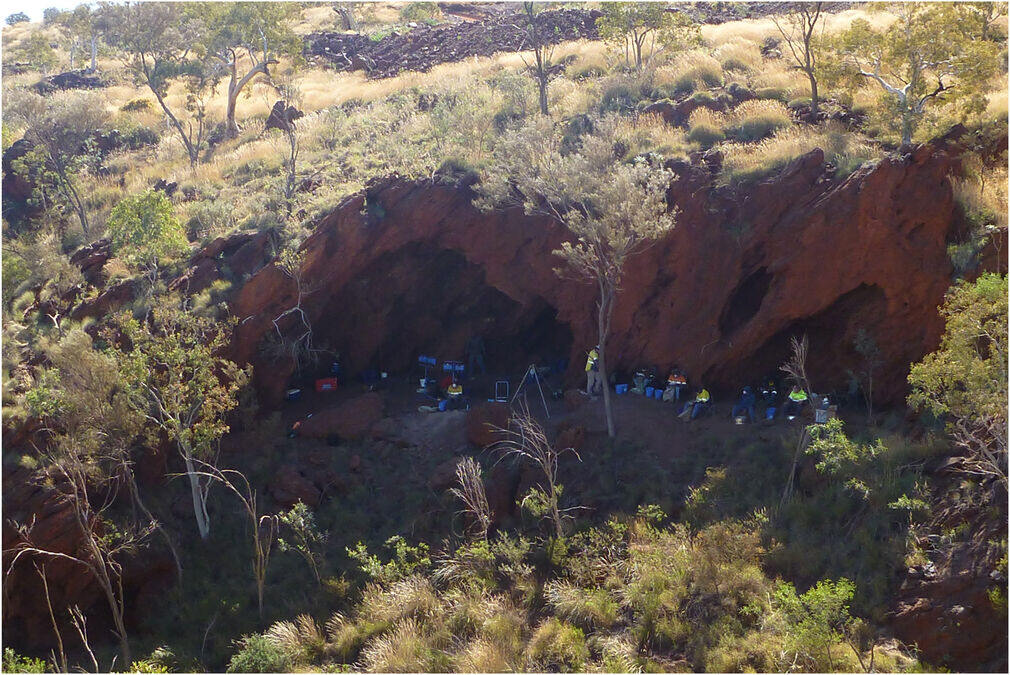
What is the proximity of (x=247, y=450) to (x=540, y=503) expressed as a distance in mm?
7662

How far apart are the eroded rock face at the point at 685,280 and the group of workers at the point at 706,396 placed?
41cm

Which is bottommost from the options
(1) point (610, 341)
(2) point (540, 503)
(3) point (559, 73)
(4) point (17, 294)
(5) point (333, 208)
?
(2) point (540, 503)

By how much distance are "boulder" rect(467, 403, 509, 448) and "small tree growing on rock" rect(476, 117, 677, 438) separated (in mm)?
2568

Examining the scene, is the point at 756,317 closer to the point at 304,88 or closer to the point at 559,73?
the point at 559,73

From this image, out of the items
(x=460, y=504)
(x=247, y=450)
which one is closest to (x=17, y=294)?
(x=247, y=450)

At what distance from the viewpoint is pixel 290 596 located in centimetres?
1638

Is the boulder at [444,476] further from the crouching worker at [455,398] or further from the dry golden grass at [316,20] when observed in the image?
the dry golden grass at [316,20]

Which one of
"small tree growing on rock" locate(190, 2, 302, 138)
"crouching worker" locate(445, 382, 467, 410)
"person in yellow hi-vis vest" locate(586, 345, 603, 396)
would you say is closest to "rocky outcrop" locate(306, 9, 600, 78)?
"small tree growing on rock" locate(190, 2, 302, 138)

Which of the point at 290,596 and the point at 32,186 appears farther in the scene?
the point at 32,186

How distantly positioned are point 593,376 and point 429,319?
5783mm

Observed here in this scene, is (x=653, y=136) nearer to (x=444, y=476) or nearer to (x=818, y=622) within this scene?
(x=444, y=476)

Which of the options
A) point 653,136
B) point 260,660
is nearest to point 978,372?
point 653,136

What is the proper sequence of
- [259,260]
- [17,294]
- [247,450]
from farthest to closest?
[17,294] → [259,260] → [247,450]

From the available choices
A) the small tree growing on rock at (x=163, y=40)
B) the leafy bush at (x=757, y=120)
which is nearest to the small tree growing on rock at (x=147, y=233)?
the small tree growing on rock at (x=163, y=40)
